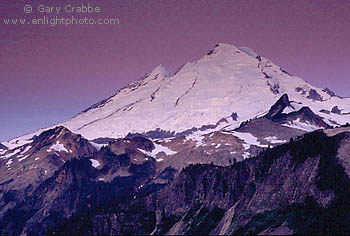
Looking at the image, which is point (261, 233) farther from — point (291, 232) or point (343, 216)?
point (343, 216)

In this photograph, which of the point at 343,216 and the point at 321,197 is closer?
the point at 343,216

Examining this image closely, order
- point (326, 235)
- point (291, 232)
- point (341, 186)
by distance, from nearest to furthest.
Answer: point (326, 235)
point (291, 232)
point (341, 186)

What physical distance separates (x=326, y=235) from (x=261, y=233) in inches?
1156

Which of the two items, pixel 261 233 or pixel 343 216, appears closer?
pixel 343 216

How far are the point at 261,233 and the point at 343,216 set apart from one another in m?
27.0

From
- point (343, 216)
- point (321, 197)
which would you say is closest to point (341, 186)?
point (321, 197)

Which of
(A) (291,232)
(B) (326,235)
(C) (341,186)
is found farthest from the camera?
(C) (341,186)

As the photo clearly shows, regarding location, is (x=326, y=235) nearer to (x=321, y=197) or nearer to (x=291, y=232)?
(x=291, y=232)

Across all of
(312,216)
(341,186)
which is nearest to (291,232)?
(312,216)

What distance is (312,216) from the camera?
192 m

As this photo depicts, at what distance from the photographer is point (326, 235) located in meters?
171

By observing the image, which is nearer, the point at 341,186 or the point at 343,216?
the point at 343,216

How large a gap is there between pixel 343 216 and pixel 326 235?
11.2 meters

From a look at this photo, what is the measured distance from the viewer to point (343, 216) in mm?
180000
